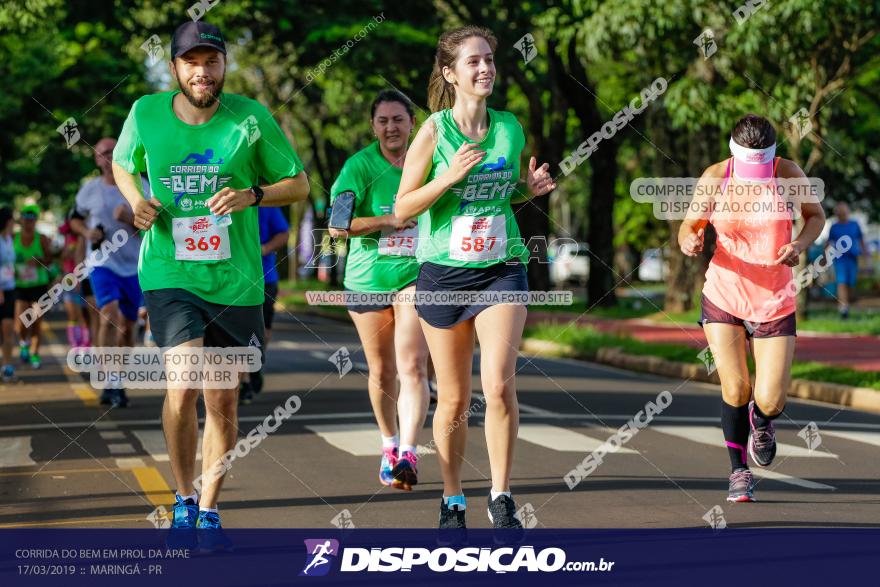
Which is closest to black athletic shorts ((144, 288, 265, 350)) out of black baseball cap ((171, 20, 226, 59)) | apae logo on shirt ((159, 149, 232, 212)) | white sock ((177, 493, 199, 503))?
apae logo on shirt ((159, 149, 232, 212))

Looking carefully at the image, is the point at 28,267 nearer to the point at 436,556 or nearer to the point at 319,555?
the point at 319,555

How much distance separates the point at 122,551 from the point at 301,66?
75.8 feet

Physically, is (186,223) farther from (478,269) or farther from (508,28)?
(508,28)

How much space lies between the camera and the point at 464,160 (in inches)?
246

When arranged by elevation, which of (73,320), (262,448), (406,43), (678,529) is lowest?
(678,529)

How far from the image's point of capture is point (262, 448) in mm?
10312

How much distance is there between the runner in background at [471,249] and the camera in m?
6.49

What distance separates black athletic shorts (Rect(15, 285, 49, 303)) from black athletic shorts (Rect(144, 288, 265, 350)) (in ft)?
44.1

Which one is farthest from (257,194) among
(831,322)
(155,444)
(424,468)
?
(831,322)

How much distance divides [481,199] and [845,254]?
2003cm

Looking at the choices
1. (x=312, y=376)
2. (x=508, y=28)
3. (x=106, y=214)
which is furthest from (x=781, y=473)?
(x=508, y=28)

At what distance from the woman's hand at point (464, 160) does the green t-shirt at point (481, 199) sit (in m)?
0.21

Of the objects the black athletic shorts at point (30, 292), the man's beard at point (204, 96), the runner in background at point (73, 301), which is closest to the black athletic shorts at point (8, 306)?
the runner in background at point (73, 301)

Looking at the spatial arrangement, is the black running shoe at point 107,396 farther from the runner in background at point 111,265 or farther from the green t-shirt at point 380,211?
the green t-shirt at point 380,211
